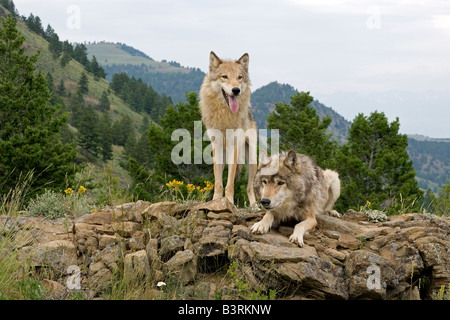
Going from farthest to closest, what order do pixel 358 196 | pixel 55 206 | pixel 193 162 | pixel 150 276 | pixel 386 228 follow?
pixel 358 196 < pixel 193 162 < pixel 55 206 < pixel 386 228 < pixel 150 276

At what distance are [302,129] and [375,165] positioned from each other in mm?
7168

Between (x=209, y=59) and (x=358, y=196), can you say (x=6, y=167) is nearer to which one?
(x=209, y=59)

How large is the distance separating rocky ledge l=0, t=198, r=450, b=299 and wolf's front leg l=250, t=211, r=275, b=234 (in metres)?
0.12

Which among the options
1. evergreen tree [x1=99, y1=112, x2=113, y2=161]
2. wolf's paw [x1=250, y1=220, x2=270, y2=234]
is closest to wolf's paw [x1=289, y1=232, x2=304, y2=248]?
wolf's paw [x1=250, y1=220, x2=270, y2=234]

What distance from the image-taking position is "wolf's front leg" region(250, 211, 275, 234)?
6.61 metres

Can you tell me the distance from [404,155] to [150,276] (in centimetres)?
3198

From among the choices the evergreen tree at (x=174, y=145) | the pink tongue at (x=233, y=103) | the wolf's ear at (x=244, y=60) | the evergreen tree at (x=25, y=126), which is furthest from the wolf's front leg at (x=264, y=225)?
the evergreen tree at (x=174, y=145)

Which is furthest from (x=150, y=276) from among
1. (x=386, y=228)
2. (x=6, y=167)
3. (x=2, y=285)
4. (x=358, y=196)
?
(x=358, y=196)

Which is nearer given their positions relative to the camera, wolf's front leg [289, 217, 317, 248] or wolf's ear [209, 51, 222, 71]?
wolf's front leg [289, 217, 317, 248]

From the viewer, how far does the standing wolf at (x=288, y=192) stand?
6309mm

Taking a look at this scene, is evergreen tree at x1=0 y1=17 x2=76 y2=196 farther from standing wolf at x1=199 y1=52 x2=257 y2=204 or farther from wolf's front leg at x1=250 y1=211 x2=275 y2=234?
wolf's front leg at x1=250 y1=211 x2=275 y2=234

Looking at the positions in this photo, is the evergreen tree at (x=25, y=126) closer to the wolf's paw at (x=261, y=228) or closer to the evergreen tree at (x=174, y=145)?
the evergreen tree at (x=174, y=145)

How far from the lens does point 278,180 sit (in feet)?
20.8
